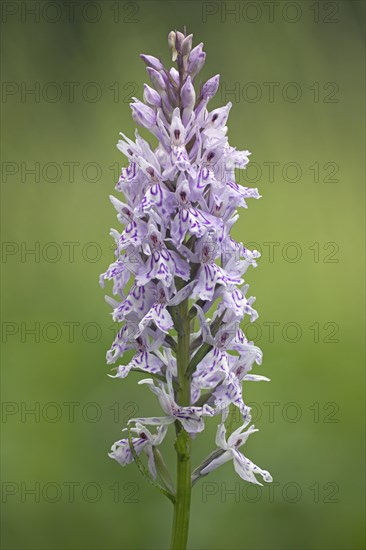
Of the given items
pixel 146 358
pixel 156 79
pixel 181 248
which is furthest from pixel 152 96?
pixel 146 358

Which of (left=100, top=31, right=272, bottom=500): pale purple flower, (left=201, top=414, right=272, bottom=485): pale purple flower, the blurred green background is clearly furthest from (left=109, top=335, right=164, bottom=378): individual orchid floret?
the blurred green background

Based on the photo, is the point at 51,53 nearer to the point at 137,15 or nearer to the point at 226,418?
the point at 137,15

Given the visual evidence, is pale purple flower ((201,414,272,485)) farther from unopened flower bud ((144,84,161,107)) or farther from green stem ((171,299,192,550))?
unopened flower bud ((144,84,161,107))

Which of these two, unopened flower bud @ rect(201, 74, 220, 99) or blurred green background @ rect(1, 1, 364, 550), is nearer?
unopened flower bud @ rect(201, 74, 220, 99)

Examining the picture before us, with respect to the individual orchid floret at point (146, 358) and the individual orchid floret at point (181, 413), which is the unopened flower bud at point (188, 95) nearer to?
the individual orchid floret at point (146, 358)

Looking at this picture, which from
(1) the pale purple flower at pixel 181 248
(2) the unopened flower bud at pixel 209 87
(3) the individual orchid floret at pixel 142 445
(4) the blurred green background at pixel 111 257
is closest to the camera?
(1) the pale purple flower at pixel 181 248

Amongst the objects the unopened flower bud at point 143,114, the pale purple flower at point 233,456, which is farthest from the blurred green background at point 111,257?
the unopened flower bud at point 143,114

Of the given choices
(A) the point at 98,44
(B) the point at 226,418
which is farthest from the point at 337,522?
(A) the point at 98,44
